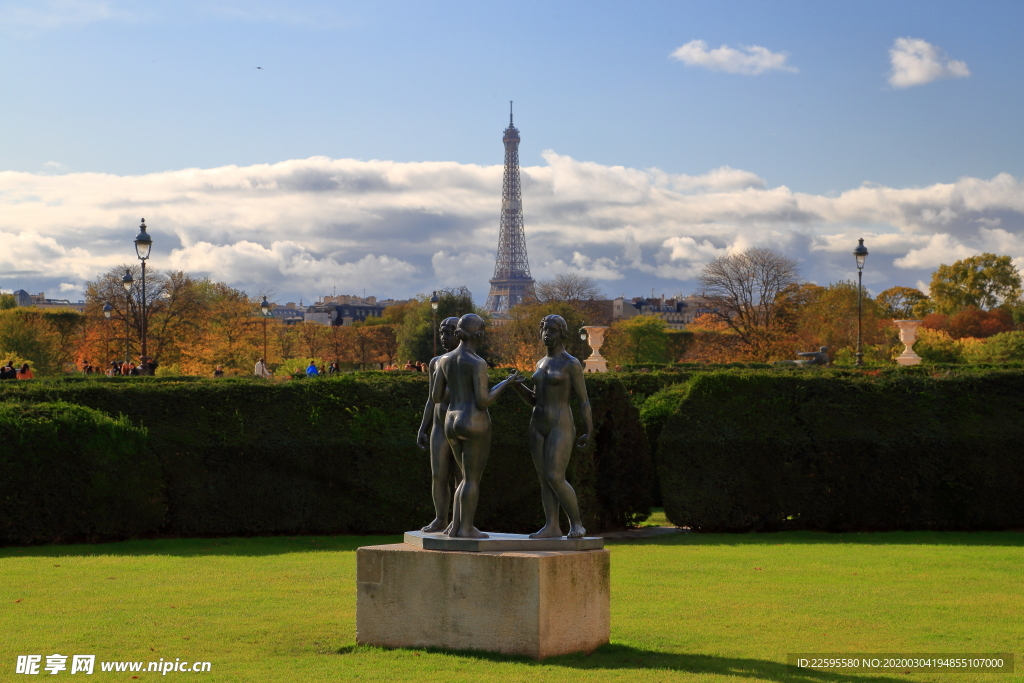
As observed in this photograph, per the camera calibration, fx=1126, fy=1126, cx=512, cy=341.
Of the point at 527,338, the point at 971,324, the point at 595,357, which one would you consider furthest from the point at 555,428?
the point at 971,324

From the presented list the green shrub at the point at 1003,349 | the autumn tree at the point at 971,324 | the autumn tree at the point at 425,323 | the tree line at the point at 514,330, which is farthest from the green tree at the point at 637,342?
the green shrub at the point at 1003,349

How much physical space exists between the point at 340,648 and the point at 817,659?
3731mm

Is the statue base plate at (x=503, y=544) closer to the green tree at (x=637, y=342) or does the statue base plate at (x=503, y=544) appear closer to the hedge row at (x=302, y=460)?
the hedge row at (x=302, y=460)

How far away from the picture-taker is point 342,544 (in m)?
16.5

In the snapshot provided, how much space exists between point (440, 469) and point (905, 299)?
100851 mm

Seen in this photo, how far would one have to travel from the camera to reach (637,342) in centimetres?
8238

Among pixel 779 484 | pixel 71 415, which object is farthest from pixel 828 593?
pixel 71 415

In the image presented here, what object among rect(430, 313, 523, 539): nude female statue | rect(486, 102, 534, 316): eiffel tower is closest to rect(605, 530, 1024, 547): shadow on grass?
rect(430, 313, 523, 539): nude female statue

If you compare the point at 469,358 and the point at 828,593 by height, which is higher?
the point at 469,358

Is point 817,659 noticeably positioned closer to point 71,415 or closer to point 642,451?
point 642,451

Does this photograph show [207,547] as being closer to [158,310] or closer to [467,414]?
[467,414]

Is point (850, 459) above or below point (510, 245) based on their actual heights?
below

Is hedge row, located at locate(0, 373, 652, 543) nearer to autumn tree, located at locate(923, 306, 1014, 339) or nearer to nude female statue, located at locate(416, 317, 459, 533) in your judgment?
nude female statue, located at locate(416, 317, 459, 533)

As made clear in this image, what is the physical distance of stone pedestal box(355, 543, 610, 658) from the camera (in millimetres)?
8477
